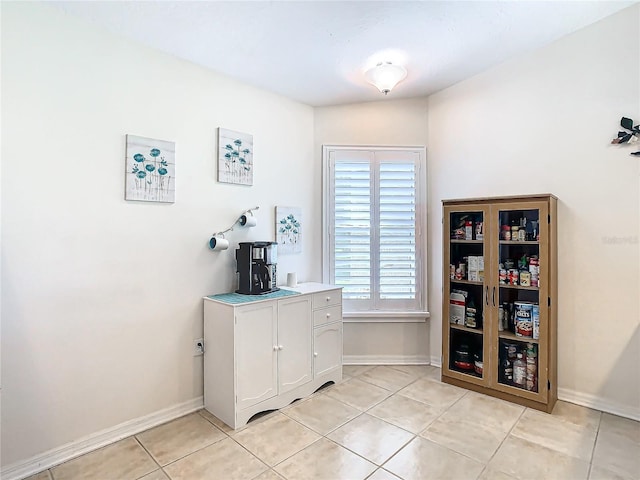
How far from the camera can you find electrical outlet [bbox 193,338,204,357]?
2646mm

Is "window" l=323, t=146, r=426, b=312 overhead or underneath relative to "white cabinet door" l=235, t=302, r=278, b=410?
overhead

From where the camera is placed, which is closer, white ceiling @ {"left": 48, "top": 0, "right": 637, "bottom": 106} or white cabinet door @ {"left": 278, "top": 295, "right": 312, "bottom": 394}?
white ceiling @ {"left": 48, "top": 0, "right": 637, "bottom": 106}

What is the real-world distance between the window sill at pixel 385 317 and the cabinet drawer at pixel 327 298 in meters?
0.43

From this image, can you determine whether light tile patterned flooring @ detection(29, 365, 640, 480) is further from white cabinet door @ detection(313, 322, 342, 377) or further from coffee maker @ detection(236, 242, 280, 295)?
coffee maker @ detection(236, 242, 280, 295)

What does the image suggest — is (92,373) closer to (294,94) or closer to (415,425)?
(415,425)

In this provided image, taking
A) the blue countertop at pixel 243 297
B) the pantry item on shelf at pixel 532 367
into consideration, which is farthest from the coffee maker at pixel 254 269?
the pantry item on shelf at pixel 532 367

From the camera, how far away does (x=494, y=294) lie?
2.80 meters

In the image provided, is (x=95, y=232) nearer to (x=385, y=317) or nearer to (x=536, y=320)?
(x=385, y=317)

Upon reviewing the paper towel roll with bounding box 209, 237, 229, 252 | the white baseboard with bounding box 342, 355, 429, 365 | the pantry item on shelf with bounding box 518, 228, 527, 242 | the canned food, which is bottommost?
the white baseboard with bounding box 342, 355, 429, 365

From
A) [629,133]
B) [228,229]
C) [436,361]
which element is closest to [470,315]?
[436,361]

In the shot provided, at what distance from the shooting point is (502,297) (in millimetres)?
2805

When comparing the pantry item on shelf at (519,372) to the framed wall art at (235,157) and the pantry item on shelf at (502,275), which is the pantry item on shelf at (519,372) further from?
the framed wall art at (235,157)

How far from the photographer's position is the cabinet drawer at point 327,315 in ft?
9.63

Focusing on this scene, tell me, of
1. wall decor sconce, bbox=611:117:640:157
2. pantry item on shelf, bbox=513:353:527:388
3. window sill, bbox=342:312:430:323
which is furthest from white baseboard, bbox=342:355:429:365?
wall decor sconce, bbox=611:117:640:157
